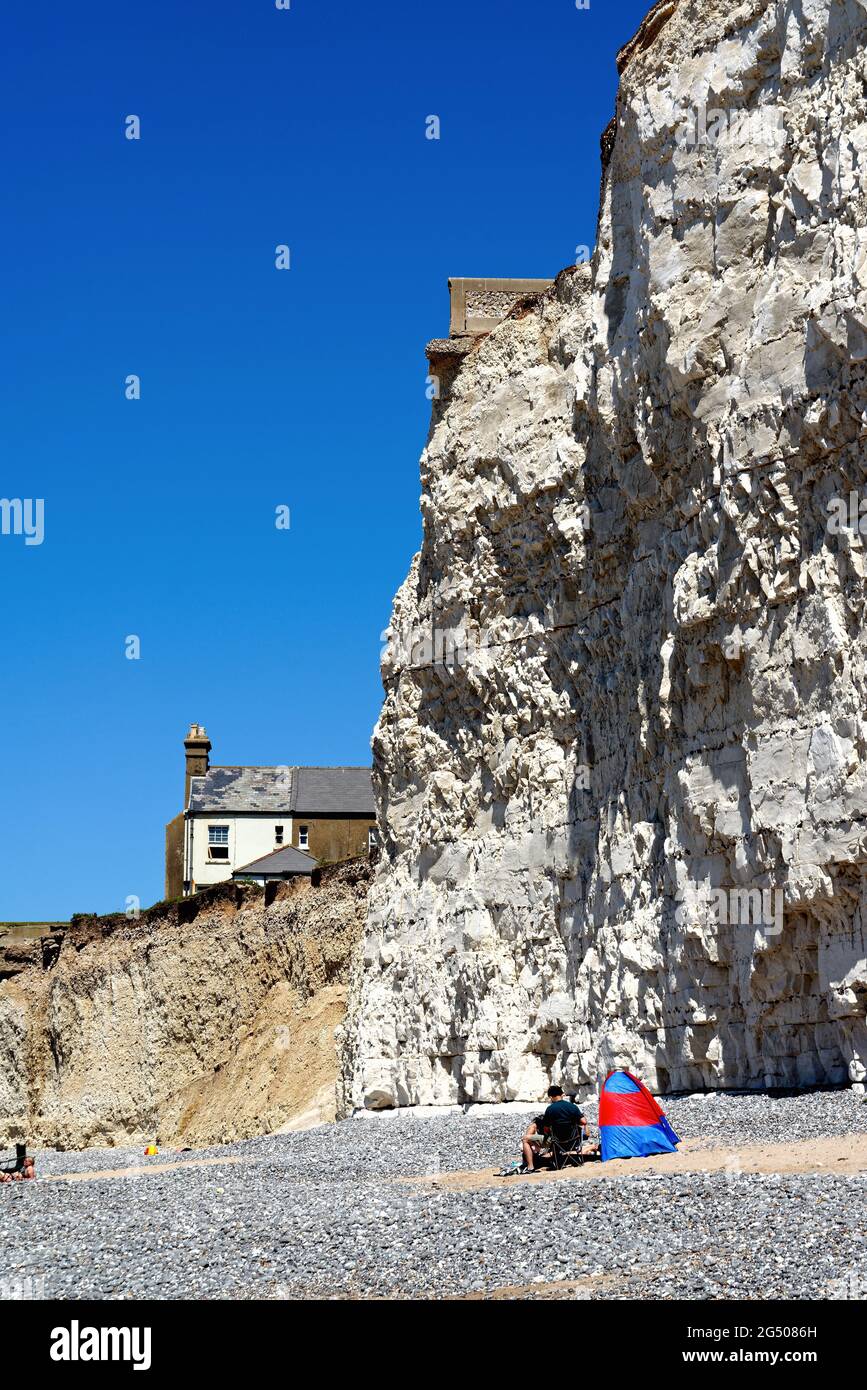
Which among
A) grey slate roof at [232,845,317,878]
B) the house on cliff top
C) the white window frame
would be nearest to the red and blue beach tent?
grey slate roof at [232,845,317,878]

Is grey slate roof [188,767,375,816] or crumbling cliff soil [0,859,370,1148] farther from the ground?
grey slate roof [188,767,375,816]

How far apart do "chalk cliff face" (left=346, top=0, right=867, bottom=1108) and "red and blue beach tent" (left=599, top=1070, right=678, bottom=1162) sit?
13.6 ft

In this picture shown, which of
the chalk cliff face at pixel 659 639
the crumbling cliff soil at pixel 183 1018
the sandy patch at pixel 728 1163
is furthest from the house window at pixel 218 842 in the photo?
the sandy patch at pixel 728 1163

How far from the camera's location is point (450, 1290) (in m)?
11.4

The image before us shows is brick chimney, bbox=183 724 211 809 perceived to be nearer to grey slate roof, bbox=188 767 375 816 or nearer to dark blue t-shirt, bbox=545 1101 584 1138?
grey slate roof, bbox=188 767 375 816

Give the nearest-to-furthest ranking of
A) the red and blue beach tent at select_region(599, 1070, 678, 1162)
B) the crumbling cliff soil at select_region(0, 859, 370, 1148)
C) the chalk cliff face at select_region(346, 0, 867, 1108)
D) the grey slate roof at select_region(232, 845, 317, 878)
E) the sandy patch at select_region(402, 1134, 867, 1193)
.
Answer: the sandy patch at select_region(402, 1134, 867, 1193)
the red and blue beach tent at select_region(599, 1070, 678, 1162)
the chalk cliff face at select_region(346, 0, 867, 1108)
the crumbling cliff soil at select_region(0, 859, 370, 1148)
the grey slate roof at select_region(232, 845, 317, 878)

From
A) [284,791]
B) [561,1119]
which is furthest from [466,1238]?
[284,791]

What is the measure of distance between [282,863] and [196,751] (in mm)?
8943

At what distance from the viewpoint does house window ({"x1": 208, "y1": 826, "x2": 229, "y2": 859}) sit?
62375mm

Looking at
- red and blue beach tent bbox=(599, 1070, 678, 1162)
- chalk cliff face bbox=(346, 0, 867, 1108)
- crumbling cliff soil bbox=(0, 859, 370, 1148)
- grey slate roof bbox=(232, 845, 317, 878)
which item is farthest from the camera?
grey slate roof bbox=(232, 845, 317, 878)

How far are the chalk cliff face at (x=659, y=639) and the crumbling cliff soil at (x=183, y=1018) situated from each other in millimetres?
9119

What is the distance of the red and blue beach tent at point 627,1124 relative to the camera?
1809 centimetres

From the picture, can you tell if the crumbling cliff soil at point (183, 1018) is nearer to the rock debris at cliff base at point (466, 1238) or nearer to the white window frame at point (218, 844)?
the white window frame at point (218, 844)
